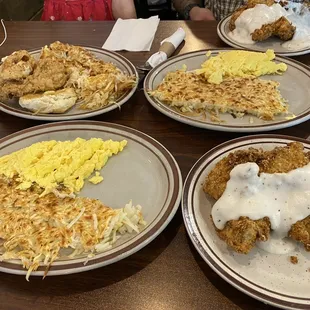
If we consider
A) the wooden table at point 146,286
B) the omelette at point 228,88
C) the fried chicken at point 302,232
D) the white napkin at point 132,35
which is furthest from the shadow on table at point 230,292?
the white napkin at point 132,35

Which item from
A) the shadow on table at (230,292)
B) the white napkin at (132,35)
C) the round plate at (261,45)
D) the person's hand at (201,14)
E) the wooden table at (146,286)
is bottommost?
the person's hand at (201,14)

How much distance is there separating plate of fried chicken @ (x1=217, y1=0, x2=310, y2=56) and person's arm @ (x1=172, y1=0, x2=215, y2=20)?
858 mm

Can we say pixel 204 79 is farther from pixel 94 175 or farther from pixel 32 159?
pixel 32 159

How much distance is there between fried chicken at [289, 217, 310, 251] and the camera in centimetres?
113

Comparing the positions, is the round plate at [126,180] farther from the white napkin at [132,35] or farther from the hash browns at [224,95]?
the white napkin at [132,35]

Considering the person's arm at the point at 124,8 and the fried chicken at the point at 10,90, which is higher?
the fried chicken at the point at 10,90

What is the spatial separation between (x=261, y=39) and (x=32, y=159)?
4.87ft

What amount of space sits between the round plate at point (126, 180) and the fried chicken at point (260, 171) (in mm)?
134

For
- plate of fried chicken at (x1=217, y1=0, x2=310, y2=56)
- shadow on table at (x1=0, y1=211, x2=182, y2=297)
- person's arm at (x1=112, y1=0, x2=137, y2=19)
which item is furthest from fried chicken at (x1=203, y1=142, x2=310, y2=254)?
person's arm at (x1=112, y1=0, x2=137, y2=19)

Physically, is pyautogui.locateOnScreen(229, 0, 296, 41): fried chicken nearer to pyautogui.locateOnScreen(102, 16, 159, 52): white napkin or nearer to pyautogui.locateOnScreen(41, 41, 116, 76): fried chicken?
pyautogui.locateOnScreen(102, 16, 159, 52): white napkin

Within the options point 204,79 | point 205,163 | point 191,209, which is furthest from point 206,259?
point 204,79

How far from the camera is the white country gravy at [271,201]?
117cm

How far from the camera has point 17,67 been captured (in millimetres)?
1938


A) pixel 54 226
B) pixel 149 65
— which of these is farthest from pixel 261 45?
pixel 54 226
